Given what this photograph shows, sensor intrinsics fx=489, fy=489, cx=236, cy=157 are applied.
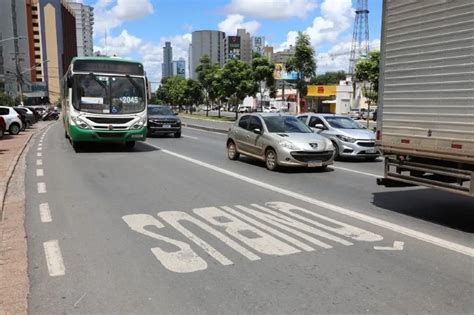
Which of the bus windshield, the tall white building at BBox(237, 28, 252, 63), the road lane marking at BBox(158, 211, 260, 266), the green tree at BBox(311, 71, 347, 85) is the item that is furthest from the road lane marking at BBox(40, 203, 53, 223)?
the green tree at BBox(311, 71, 347, 85)

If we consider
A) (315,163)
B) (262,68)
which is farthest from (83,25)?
(315,163)

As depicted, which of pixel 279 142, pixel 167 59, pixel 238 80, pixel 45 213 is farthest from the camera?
pixel 167 59

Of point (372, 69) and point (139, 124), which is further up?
point (372, 69)

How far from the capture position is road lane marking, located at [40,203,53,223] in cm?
737

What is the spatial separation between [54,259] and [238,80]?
4986cm

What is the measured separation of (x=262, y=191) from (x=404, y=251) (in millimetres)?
4311

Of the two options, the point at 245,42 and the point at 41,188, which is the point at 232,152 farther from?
the point at 245,42

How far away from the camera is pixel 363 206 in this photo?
8328mm

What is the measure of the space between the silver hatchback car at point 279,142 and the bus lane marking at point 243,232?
435 cm

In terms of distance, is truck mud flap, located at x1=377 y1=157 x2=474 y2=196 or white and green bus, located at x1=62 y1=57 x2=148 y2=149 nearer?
truck mud flap, located at x1=377 y1=157 x2=474 y2=196

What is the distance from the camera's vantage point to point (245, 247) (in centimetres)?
597

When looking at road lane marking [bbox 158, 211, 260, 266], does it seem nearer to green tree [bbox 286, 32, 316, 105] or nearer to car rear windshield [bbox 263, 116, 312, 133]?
car rear windshield [bbox 263, 116, 312, 133]

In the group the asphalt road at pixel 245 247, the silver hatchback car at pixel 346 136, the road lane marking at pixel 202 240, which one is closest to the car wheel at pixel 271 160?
the asphalt road at pixel 245 247

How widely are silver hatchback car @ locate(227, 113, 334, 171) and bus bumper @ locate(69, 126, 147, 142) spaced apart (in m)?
3.79
